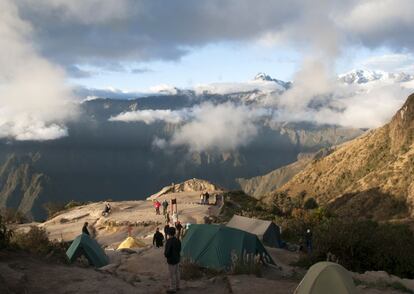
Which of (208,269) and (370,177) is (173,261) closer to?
(208,269)

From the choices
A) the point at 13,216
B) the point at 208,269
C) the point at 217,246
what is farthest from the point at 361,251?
the point at 13,216

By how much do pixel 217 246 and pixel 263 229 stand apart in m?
11.4

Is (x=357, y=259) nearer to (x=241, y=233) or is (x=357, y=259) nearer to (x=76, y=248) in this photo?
(x=241, y=233)

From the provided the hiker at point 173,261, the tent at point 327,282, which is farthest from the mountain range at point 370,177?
the tent at point 327,282

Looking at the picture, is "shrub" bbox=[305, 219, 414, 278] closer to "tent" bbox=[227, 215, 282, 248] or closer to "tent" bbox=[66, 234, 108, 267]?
"tent" bbox=[227, 215, 282, 248]

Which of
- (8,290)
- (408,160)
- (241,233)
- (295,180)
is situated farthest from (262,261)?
(295,180)

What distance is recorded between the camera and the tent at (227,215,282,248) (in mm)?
30025

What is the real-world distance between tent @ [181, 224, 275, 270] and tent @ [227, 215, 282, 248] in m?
9.28

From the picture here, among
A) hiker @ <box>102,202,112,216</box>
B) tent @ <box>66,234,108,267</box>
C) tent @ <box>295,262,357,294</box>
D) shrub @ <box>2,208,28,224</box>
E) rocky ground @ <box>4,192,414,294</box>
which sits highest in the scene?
tent @ <box>295,262,357,294</box>

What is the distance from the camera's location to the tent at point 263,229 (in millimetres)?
30025

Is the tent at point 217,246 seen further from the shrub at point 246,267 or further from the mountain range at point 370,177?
the mountain range at point 370,177

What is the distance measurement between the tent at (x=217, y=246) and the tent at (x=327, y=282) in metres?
7.43

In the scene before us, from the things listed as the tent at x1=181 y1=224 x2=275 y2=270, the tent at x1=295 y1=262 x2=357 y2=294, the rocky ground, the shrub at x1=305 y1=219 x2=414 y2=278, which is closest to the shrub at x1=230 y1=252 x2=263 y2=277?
the rocky ground

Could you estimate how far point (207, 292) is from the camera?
1378 centimetres
